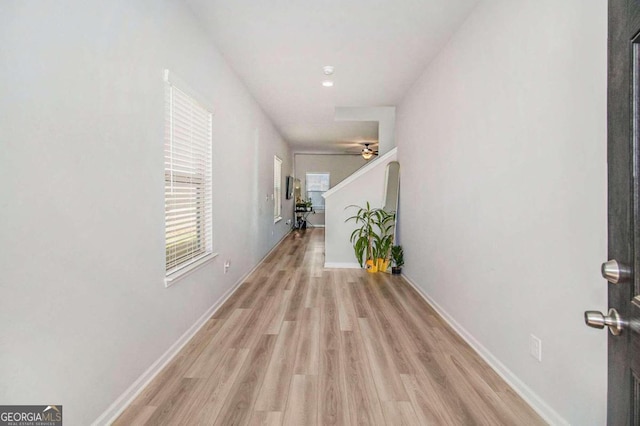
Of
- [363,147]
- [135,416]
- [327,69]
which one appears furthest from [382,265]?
[363,147]

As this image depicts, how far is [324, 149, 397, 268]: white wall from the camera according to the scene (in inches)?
222

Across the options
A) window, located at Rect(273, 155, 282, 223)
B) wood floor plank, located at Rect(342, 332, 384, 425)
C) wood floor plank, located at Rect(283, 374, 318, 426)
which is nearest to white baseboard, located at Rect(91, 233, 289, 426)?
wood floor plank, located at Rect(283, 374, 318, 426)

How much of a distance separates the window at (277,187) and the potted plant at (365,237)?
2358 mm

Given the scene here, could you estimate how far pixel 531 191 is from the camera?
1.92m

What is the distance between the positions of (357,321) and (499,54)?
231 centimetres

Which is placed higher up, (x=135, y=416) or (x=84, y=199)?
(x=84, y=199)

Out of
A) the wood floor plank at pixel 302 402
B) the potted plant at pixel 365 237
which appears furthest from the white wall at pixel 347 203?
the wood floor plank at pixel 302 402

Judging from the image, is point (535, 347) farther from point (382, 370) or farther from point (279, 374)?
point (279, 374)

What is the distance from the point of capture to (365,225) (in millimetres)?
5477

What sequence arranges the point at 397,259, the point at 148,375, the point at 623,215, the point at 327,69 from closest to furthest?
the point at 623,215, the point at 148,375, the point at 327,69, the point at 397,259

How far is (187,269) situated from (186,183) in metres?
0.67

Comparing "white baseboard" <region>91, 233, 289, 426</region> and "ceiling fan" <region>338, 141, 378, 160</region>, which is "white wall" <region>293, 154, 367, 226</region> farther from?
"white baseboard" <region>91, 233, 289, 426</region>

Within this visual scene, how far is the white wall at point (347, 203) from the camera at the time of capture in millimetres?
5637

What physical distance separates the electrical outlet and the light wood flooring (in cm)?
27
